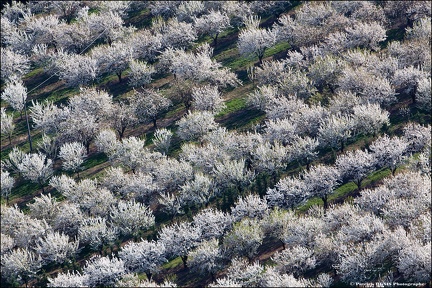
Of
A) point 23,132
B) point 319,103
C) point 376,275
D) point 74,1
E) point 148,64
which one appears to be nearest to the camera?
point 376,275

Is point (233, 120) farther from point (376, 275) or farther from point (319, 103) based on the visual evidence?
point (376, 275)

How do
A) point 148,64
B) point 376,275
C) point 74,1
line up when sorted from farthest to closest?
point 74,1, point 148,64, point 376,275

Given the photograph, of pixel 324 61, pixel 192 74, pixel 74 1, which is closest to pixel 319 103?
pixel 324 61

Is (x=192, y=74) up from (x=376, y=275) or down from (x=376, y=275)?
up

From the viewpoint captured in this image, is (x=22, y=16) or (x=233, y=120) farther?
(x=22, y=16)

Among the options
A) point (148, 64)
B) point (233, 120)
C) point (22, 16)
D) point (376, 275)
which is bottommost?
point (376, 275)

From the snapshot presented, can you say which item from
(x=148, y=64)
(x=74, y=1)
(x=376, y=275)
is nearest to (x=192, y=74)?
(x=148, y=64)
